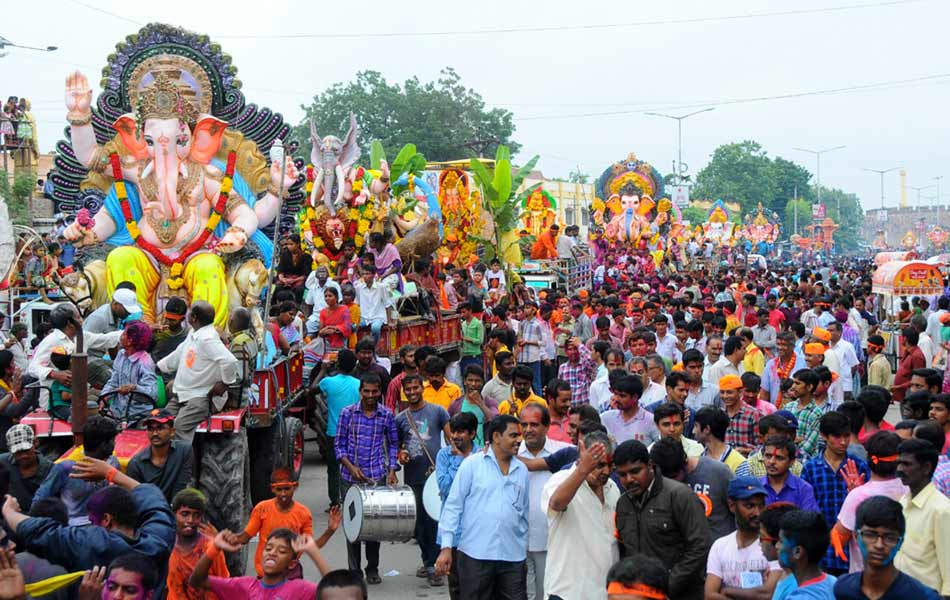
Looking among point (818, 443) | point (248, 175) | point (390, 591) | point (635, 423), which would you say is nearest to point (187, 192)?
point (248, 175)

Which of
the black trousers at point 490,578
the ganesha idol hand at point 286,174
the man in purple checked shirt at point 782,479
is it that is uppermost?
the ganesha idol hand at point 286,174

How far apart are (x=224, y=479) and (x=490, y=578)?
3281mm

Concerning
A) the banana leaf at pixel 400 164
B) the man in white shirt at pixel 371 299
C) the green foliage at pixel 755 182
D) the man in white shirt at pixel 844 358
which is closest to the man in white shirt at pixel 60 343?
the man in white shirt at pixel 371 299

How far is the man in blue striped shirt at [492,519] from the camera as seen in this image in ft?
23.4

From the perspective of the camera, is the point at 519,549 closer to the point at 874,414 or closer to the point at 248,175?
the point at 874,414

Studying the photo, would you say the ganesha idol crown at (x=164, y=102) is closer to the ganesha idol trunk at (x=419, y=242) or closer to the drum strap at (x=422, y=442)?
the drum strap at (x=422, y=442)

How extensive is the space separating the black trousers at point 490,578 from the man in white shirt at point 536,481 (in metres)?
0.27

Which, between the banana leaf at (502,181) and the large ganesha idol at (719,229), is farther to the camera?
the large ganesha idol at (719,229)

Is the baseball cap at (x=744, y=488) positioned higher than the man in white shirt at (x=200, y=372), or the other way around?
the man in white shirt at (x=200, y=372)

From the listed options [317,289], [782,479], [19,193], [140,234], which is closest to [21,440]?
[782,479]

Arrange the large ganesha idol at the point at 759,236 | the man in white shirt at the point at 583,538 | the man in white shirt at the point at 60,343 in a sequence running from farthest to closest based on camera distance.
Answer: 1. the large ganesha idol at the point at 759,236
2. the man in white shirt at the point at 60,343
3. the man in white shirt at the point at 583,538

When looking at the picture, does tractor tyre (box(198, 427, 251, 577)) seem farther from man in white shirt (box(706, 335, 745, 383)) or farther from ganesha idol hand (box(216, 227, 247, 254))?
man in white shirt (box(706, 335, 745, 383))

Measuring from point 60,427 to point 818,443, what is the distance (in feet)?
17.6

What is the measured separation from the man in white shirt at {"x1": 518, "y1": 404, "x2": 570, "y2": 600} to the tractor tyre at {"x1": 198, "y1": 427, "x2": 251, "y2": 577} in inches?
114
